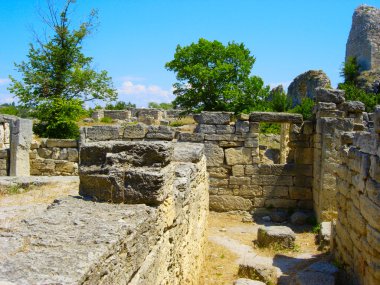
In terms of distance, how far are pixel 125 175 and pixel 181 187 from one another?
1.11 metres

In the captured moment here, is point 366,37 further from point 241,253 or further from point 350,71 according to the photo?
point 241,253

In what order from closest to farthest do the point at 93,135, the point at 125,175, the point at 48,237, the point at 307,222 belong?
1. the point at 48,237
2. the point at 125,175
3. the point at 307,222
4. the point at 93,135

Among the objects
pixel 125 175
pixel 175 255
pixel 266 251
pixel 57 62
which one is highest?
pixel 57 62

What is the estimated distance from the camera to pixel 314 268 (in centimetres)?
607

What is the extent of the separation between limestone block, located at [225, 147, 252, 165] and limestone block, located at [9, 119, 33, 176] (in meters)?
5.77

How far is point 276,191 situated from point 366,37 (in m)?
27.3

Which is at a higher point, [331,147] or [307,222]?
[331,147]

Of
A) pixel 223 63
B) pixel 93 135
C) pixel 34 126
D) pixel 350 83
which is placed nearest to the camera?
pixel 93 135

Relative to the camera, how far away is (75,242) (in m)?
2.40

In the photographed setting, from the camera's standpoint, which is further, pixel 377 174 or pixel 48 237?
pixel 377 174

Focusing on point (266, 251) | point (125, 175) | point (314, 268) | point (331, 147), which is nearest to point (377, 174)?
point (314, 268)

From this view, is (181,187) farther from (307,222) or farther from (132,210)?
(307,222)

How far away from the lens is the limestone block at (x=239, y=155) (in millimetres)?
10938

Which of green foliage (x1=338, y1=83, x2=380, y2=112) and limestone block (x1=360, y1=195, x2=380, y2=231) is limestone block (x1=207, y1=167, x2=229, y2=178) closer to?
limestone block (x1=360, y1=195, x2=380, y2=231)
